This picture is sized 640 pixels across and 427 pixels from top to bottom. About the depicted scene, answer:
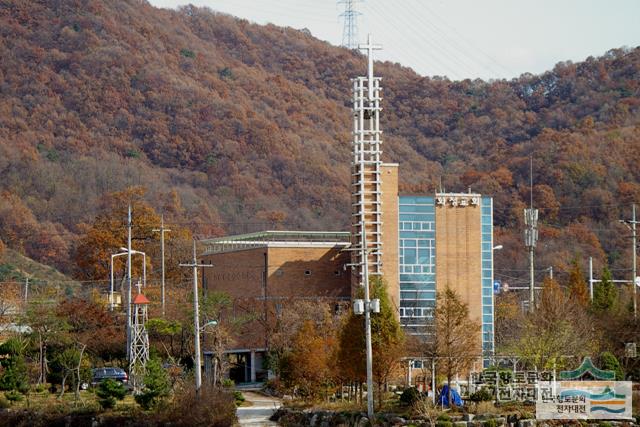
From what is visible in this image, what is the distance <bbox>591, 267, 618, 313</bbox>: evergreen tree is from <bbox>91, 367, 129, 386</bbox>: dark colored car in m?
22.9

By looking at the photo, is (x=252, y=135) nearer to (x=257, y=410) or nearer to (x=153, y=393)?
(x=257, y=410)

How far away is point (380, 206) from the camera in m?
64.0

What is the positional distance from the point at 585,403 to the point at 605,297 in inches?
1045

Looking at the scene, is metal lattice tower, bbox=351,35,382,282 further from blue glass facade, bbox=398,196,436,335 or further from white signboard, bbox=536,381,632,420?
white signboard, bbox=536,381,632,420

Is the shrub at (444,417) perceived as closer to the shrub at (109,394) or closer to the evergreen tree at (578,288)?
the shrub at (109,394)

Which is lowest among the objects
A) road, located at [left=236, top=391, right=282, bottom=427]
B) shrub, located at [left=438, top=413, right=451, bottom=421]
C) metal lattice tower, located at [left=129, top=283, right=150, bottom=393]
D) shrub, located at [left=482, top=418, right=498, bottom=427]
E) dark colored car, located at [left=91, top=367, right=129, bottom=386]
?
road, located at [left=236, top=391, right=282, bottom=427]

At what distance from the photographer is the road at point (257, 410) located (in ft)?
153

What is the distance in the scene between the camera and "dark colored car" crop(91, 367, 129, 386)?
2350 inches

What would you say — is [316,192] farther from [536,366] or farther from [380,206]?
[536,366]

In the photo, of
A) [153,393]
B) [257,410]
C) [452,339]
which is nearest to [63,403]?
[153,393]

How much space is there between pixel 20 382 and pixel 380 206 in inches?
800

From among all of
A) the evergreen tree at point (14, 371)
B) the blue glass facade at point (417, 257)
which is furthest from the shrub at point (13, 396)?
the blue glass facade at point (417, 257)

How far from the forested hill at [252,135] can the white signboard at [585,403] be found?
62702mm

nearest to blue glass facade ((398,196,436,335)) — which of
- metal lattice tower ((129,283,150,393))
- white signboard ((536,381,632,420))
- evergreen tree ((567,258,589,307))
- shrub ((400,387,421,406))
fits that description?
evergreen tree ((567,258,589,307))
